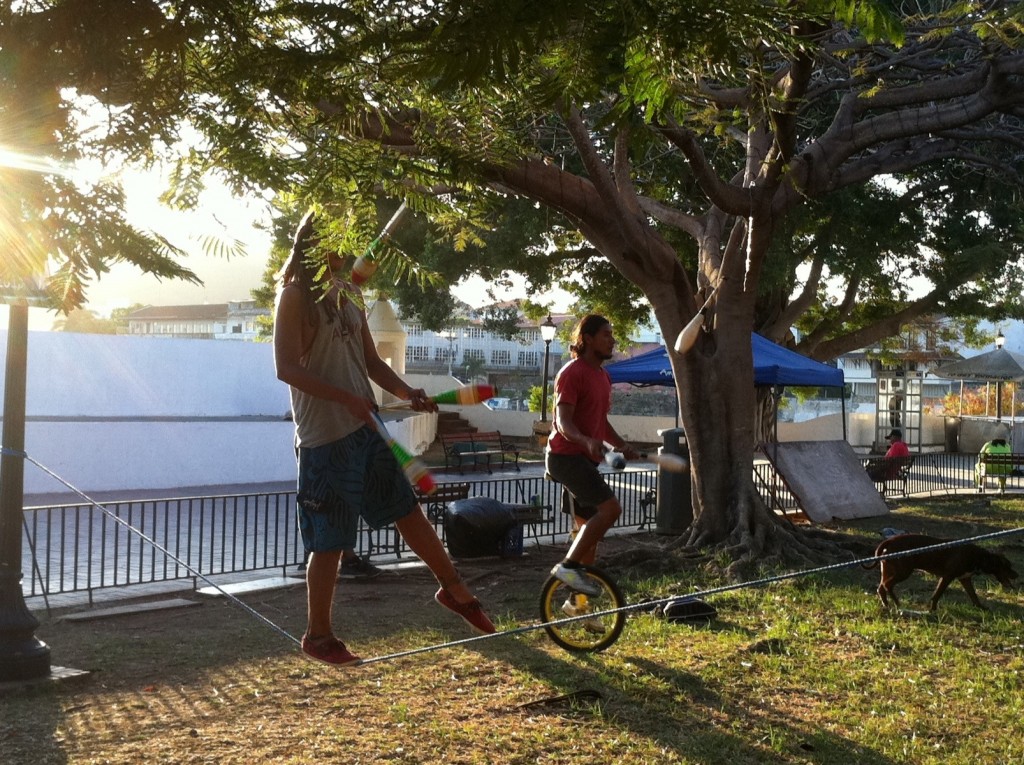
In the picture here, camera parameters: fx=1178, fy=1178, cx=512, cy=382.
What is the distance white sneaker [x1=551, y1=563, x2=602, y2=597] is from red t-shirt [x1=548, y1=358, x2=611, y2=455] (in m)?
0.80

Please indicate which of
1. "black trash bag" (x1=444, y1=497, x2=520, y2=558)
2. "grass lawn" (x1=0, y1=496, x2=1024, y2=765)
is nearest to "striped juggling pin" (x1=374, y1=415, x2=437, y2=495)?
"grass lawn" (x1=0, y1=496, x2=1024, y2=765)

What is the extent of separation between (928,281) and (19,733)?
24.6 m

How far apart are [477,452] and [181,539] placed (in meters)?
9.79

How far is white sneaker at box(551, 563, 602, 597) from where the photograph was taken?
6297mm

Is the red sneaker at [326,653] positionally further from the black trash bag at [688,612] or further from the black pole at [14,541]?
the black trash bag at [688,612]

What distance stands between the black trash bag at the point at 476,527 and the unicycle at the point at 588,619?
5.09 m

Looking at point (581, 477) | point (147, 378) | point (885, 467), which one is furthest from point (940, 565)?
point (147, 378)

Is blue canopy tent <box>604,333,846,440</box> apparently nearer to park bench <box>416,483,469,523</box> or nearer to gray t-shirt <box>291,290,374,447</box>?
park bench <box>416,483,469,523</box>

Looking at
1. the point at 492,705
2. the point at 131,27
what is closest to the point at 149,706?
the point at 492,705

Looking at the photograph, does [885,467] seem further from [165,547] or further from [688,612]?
[688,612]

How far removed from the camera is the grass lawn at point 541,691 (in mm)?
5602

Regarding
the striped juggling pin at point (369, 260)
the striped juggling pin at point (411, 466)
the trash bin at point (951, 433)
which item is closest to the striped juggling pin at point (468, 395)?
the striped juggling pin at point (411, 466)

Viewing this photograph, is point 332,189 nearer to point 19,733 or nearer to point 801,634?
point 19,733

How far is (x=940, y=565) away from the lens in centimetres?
895
